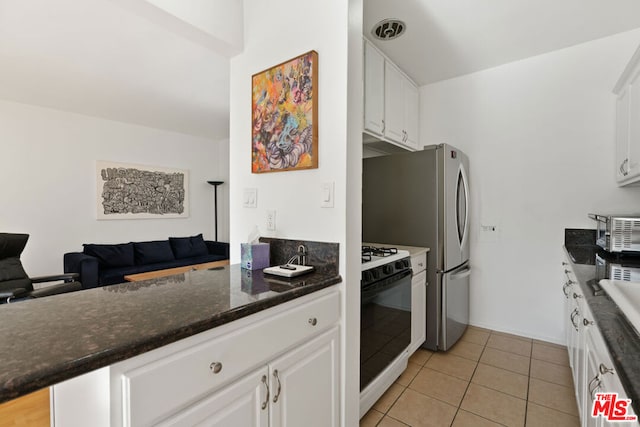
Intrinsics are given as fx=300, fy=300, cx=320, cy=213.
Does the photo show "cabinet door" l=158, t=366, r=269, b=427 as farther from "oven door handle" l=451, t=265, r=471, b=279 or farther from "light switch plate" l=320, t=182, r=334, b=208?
"oven door handle" l=451, t=265, r=471, b=279

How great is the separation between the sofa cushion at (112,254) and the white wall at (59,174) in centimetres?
28

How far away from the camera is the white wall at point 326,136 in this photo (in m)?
1.44

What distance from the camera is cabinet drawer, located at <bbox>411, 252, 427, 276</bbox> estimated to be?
2.23m

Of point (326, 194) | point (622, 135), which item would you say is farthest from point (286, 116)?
point (622, 135)

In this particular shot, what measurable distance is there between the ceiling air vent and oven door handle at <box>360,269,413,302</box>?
1788 mm

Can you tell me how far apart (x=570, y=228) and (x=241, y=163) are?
108 inches

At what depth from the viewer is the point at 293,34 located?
161cm

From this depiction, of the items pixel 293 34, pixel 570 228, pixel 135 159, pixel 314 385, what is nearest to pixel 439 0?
pixel 293 34

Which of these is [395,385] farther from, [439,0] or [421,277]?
[439,0]

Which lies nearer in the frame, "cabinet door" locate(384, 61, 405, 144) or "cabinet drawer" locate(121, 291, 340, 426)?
"cabinet drawer" locate(121, 291, 340, 426)

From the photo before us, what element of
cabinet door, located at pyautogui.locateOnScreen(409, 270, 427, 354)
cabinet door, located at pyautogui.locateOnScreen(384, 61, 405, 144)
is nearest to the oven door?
cabinet door, located at pyautogui.locateOnScreen(409, 270, 427, 354)

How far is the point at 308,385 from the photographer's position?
123 cm

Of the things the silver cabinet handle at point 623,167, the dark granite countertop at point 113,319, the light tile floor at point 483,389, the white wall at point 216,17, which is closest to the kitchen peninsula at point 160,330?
the dark granite countertop at point 113,319

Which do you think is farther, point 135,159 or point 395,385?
point 135,159
